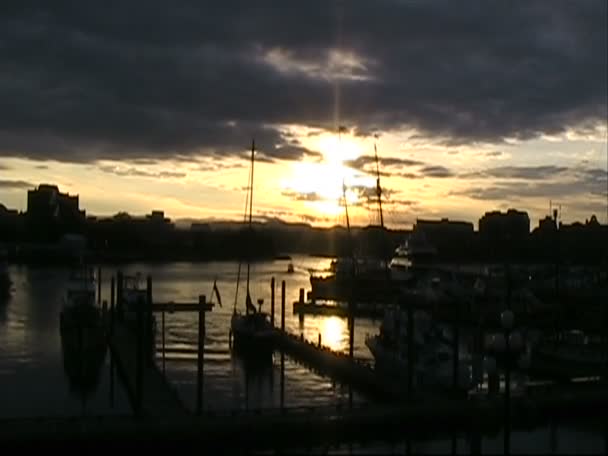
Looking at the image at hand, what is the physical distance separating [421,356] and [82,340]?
1322 centimetres

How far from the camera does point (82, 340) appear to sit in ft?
106

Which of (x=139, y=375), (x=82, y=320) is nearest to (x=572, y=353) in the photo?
(x=139, y=375)

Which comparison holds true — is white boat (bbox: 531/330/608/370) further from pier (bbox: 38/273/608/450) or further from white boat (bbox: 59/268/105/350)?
white boat (bbox: 59/268/105/350)

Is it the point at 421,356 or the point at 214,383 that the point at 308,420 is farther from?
the point at 214,383

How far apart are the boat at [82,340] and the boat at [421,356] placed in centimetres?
816

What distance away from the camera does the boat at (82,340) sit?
28.1 m

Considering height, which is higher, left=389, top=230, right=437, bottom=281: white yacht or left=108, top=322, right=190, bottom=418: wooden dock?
left=389, top=230, right=437, bottom=281: white yacht

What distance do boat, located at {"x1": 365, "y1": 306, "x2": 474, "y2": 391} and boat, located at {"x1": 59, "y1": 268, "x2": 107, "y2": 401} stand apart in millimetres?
8157

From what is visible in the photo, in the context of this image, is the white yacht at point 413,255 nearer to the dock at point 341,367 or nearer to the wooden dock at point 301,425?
the dock at point 341,367

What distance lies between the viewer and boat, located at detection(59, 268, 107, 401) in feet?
92.2

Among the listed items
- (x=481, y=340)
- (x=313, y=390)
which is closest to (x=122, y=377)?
(x=313, y=390)

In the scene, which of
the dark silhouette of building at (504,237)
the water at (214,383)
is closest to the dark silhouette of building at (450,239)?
the dark silhouette of building at (504,237)

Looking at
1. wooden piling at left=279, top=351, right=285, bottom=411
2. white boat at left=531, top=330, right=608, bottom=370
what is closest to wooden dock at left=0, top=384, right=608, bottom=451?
wooden piling at left=279, top=351, right=285, bottom=411

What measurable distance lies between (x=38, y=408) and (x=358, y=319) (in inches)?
1079
